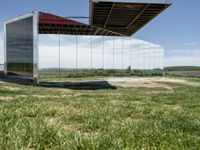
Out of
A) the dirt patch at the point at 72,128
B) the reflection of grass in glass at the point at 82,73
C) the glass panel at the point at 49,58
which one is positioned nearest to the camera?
the dirt patch at the point at 72,128

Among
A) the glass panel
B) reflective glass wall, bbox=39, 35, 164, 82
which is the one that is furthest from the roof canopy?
reflective glass wall, bbox=39, 35, 164, 82

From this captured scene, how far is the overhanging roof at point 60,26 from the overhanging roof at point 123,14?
2.38m

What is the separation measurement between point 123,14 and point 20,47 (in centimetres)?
1278

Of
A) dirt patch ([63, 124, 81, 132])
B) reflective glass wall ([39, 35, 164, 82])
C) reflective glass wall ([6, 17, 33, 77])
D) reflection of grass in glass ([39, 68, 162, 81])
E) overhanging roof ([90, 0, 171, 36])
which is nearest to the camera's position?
dirt patch ([63, 124, 81, 132])

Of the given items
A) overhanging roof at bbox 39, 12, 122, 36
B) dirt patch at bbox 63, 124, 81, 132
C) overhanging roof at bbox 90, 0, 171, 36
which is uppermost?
overhanging roof at bbox 90, 0, 171, 36

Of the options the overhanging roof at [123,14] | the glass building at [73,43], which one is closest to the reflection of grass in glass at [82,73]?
the glass building at [73,43]

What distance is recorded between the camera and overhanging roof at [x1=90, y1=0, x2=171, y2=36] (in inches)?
1412

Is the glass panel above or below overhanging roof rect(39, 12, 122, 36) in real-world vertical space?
below

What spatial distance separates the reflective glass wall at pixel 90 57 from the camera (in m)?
35.5

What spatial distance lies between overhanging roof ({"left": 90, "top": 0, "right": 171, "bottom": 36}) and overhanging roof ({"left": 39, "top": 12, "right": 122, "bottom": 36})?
2.38 metres

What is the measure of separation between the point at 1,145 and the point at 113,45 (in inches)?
1634

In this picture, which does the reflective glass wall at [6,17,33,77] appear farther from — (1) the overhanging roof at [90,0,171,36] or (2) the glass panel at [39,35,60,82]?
(1) the overhanging roof at [90,0,171,36]

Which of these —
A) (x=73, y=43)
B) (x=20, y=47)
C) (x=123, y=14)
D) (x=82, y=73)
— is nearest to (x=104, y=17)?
(x=123, y=14)

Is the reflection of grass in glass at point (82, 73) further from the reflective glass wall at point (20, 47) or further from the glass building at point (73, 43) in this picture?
the reflective glass wall at point (20, 47)
